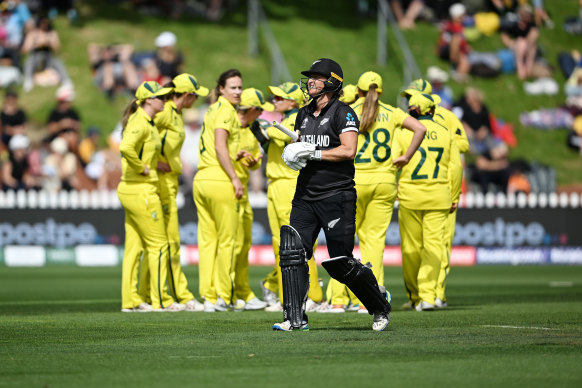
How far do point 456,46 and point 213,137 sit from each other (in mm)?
20727

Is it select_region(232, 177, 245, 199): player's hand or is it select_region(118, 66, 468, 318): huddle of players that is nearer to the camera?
select_region(118, 66, 468, 318): huddle of players

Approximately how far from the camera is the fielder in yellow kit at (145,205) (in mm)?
12711

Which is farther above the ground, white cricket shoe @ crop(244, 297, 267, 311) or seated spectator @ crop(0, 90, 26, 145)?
seated spectator @ crop(0, 90, 26, 145)

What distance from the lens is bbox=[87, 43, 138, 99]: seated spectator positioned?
28422mm

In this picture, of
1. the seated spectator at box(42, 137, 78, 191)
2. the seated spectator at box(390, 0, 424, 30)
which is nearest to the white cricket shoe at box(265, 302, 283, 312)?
the seated spectator at box(42, 137, 78, 191)

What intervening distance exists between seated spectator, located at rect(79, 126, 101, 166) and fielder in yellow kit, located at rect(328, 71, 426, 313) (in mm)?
14596

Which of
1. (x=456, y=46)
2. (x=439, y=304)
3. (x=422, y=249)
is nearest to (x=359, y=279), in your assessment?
(x=422, y=249)

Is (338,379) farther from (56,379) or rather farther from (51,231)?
(51,231)

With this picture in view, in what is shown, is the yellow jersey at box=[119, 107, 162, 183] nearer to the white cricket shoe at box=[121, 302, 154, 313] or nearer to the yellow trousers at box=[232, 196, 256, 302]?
the yellow trousers at box=[232, 196, 256, 302]

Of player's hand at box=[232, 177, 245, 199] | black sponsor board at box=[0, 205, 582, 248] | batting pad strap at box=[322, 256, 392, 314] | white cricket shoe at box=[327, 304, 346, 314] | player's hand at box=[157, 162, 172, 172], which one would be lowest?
black sponsor board at box=[0, 205, 582, 248]

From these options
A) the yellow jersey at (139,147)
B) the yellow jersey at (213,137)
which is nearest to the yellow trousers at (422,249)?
the yellow jersey at (213,137)

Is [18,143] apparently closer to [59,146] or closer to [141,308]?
[59,146]

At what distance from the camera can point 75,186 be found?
25281mm

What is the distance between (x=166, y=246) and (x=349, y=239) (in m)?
4.03
